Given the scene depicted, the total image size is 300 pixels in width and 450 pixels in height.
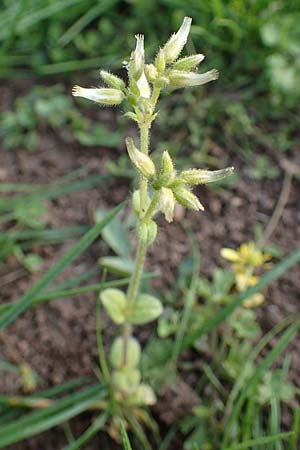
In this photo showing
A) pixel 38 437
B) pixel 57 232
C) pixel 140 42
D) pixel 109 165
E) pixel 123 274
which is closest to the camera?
pixel 140 42

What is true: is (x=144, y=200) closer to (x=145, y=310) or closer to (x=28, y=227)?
(x=145, y=310)

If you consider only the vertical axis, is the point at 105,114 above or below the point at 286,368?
above

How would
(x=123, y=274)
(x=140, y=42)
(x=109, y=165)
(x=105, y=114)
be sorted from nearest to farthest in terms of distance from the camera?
(x=140, y=42) < (x=123, y=274) < (x=109, y=165) < (x=105, y=114)

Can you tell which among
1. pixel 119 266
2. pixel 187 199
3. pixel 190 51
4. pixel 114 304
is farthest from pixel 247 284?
pixel 190 51

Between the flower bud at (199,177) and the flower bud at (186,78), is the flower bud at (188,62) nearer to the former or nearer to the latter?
the flower bud at (186,78)

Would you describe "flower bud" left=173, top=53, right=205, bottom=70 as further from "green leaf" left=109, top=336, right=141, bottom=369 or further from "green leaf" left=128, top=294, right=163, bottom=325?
"green leaf" left=109, top=336, right=141, bottom=369

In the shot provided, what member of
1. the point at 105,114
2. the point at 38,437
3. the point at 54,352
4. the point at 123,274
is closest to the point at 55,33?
the point at 105,114

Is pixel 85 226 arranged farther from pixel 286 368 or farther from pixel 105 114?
pixel 286 368
